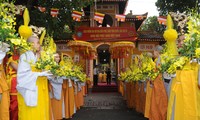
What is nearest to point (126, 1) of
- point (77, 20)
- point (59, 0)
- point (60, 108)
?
point (77, 20)

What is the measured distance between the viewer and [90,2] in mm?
12453

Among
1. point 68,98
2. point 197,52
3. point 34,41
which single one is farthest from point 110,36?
point 197,52

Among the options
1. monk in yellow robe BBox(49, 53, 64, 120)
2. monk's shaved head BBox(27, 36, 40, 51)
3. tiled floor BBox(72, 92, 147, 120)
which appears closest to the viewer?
monk's shaved head BBox(27, 36, 40, 51)

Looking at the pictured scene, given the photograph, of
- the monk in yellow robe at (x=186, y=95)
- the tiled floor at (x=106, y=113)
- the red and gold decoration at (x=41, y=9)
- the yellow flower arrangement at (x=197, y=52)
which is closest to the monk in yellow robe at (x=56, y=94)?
the tiled floor at (x=106, y=113)

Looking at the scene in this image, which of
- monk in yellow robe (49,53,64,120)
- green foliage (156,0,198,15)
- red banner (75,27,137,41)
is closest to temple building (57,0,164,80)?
red banner (75,27,137,41)

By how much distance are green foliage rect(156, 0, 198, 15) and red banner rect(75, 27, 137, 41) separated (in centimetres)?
268

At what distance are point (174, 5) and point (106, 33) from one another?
233 inches

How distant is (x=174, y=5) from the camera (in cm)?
1770

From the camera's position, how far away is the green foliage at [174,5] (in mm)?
16781

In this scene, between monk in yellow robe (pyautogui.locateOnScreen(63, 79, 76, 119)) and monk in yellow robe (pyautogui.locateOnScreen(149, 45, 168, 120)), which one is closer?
monk in yellow robe (pyautogui.locateOnScreen(149, 45, 168, 120))

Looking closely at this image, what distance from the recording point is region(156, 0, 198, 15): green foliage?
661 inches

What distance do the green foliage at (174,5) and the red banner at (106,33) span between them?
8.79 feet

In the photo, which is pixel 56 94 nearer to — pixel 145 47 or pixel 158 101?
pixel 158 101

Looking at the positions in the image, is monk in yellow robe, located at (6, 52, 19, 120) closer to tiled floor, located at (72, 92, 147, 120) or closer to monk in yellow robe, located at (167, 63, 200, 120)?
monk in yellow robe, located at (167, 63, 200, 120)
